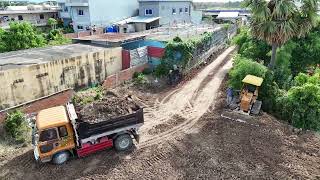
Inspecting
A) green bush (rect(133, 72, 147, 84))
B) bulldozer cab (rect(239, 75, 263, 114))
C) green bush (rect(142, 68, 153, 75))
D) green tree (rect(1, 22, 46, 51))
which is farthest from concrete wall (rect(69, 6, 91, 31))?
bulldozer cab (rect(239, 75, 263, 114))

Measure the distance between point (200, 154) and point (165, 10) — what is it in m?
35.4

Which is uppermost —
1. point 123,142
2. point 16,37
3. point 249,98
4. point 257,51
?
point 16,37

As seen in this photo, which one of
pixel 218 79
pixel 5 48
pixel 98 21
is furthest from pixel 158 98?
pixel 98 21

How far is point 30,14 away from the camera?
163 feet

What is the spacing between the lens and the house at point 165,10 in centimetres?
4506

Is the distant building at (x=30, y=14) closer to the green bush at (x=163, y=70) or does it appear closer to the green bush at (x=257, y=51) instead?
the green bush at (x=163, y=70)

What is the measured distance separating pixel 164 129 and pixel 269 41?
386 inches

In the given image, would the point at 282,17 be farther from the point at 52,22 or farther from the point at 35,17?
the point at 35,17

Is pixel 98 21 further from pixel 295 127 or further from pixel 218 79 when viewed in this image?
pixel 295 127

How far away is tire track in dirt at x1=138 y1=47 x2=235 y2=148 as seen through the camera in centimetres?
1644

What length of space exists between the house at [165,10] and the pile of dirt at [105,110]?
3049 cm

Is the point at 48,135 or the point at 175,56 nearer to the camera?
the point at 48,135

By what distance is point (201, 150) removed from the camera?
14703 millimetres

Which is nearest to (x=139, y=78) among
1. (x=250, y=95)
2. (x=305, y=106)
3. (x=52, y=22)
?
(x=250, y=95)
